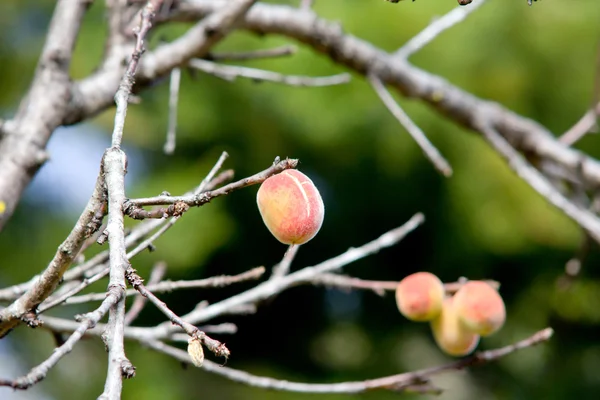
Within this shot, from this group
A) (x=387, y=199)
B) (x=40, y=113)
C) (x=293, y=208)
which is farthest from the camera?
(x=387, y=199)

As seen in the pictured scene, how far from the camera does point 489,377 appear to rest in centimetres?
272

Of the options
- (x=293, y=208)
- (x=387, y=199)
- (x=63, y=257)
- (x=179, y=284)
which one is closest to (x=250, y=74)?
(x=179, y=284)

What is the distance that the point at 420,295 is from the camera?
39.7 inches

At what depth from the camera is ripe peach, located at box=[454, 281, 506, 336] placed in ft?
3.15

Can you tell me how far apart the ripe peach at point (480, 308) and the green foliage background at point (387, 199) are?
1603mm

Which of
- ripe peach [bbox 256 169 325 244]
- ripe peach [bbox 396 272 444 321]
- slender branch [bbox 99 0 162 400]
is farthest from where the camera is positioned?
ripe peach [bbox 396 272 444 321]

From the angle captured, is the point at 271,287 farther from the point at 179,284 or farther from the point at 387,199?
the point at 387,199

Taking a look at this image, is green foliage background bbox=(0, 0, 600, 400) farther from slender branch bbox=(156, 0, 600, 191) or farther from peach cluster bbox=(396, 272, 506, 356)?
peach cluster bbox=(396, 272, 506, 356)

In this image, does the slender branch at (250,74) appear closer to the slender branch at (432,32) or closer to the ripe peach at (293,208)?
the slender branch at (432,32)

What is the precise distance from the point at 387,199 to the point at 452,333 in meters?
1.72

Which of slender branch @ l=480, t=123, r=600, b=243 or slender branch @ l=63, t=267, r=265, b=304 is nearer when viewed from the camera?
slender branch @ l=63, t=267, r=265, b=304

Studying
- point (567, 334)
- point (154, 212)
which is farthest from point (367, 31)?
point (154, 212)

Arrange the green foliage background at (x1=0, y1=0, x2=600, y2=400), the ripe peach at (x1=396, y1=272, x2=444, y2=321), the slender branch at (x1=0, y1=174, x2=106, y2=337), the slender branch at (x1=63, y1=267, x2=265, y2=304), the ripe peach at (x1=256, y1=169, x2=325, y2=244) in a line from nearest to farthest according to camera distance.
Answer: the slender branch at (x1=0, y1=174, x2=106, y2=337), the ripe peach at (x1=256, y1=169, x2=325, y2=244), the slender branch at (x1=63, y1=267, x2=265, y2=304), the ripe peach at (x1=396, y1=272, x2=444, y2=321), the green foliage background at (x1=0, y1=0, x2=600, y2=400)

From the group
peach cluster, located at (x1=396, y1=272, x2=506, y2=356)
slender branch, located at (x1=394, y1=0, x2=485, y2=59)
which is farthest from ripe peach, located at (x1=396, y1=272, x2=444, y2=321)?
slender branch, located at (x1=394, y1=0, x2=485, y2=59)
